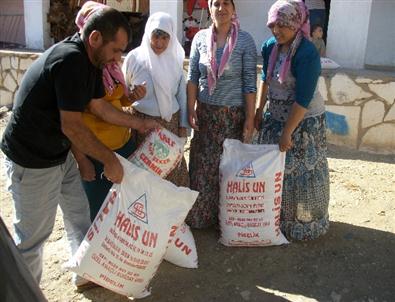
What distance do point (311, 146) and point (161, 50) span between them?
1.20 meters

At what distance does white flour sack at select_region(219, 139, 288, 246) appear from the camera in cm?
304

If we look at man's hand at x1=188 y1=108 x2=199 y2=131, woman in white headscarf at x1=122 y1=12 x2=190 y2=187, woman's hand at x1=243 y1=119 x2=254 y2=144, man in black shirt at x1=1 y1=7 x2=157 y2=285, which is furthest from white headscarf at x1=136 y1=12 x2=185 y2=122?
man in black shirt at x1=1 y1=7 x2=157 y2=285

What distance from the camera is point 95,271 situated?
2.44m

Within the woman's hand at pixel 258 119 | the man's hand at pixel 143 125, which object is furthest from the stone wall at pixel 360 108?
the man's hand at pixel 143 125

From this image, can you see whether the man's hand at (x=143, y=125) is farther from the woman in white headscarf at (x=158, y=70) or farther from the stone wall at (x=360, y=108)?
the stone wall at (x=360, y=108)

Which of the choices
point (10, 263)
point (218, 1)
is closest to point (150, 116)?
point (218, 1)

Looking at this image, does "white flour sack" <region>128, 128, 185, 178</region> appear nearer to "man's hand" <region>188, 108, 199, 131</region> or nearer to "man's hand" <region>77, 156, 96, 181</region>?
"man's hand" <region>77, 156, 96, 181</region>

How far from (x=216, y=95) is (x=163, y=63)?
42 cm

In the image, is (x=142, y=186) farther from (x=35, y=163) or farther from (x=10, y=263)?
(x=10, y=263)

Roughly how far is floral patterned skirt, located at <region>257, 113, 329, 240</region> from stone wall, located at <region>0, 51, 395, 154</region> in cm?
238

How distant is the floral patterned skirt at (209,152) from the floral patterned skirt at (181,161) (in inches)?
3.3

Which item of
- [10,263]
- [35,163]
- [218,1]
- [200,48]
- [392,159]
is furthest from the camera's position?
[392,159]

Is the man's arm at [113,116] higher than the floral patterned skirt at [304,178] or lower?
higher

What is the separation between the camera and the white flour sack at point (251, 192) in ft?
9.98
